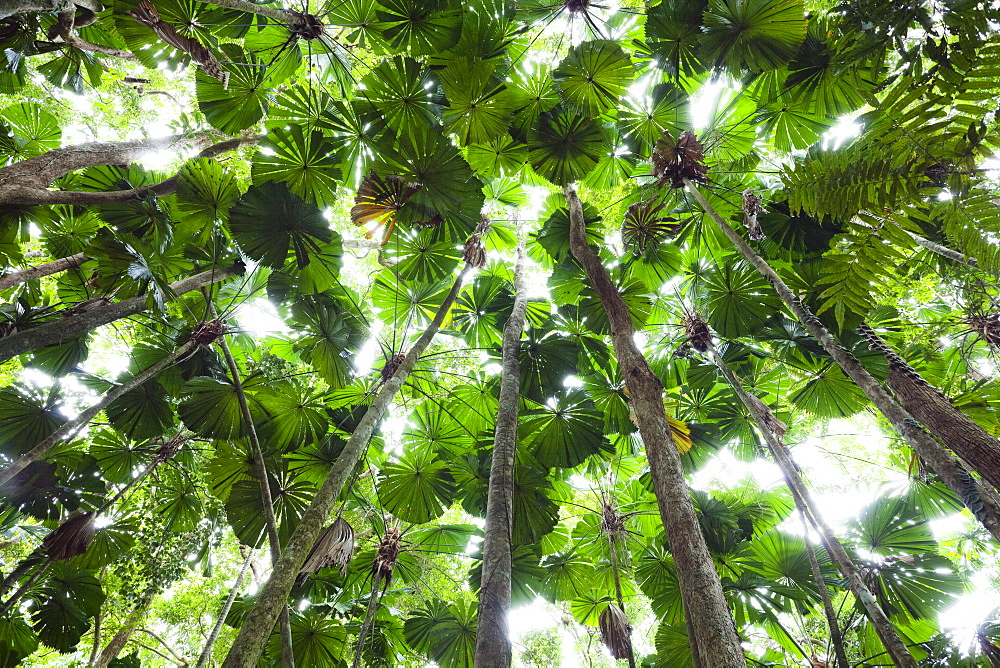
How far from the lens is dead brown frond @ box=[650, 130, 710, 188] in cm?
426

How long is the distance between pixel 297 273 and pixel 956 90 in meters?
4.76

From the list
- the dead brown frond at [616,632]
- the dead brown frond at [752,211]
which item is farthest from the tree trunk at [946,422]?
the dead brown frond at [616,632]

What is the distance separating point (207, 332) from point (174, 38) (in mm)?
2417

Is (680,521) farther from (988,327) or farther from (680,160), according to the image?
(988,327)

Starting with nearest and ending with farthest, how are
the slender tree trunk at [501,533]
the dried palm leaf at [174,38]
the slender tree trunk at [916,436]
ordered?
the slender tree trunk at [916,436] → the slender tree trunk at [501,533] → the dried palm leaf at [174,38]

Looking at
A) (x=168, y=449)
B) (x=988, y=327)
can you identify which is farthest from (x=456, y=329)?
(x=988, y=327)

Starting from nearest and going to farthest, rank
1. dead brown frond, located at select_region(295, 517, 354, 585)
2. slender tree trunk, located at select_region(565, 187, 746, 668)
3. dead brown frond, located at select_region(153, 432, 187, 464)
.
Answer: slender tree trunk, located at select_region(565, 187, 746, 668)
dead brown frond, located at select_region(295, 517, 354, 585)
dead brown frond, located at select_region(153, 432, 187, 464)

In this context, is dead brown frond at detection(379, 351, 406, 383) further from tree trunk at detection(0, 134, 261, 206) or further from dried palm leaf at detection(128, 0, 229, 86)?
tree trunk at detection(0, 134, 261, 206)

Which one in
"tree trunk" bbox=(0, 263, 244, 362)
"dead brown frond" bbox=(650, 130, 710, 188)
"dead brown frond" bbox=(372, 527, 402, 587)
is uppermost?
"dead brown frond" bbox=(650, 130, 710, 188)

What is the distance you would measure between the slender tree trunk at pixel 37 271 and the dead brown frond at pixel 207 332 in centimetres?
184

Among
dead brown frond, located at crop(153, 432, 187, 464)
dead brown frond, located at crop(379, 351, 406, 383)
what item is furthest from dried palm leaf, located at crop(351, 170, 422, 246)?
dead brown frond, located at crop(153, 432, 187, 464)

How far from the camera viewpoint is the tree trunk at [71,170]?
4.33 meters

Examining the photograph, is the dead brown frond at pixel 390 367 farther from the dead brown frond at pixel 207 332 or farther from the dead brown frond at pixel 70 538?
the dead brown frond at pixel 70 538

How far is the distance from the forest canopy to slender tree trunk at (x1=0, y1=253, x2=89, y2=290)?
0.12 ft
